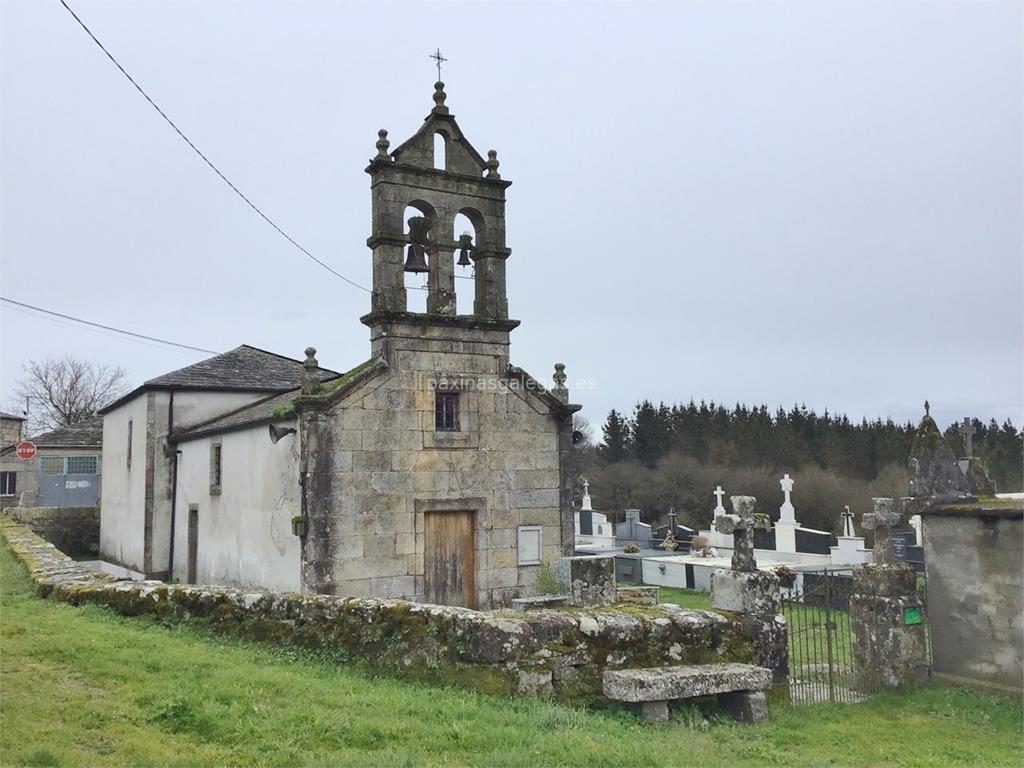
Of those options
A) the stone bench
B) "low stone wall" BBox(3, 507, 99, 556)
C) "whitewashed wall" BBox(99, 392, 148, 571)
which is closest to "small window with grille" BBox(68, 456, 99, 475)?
"low stone wall" BBox(3, 507, 99, 556)

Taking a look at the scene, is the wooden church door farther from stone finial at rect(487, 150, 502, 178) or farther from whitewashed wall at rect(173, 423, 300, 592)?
stone finial at rect(487, 150, 502, 178)

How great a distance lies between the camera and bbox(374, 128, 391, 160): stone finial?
1432 centimetres

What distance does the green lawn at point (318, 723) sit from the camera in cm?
518

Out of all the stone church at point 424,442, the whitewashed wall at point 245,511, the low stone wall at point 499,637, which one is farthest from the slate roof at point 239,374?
the low stone wall at point 499,637

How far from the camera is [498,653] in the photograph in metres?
7.04

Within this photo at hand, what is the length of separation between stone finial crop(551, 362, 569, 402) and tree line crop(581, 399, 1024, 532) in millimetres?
35628

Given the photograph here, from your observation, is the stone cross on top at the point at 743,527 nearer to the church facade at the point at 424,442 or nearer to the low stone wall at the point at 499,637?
the low stone wall at the point at 499,637

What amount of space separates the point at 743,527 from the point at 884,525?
8.66 ft

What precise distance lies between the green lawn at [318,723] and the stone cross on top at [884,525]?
84.8 inches

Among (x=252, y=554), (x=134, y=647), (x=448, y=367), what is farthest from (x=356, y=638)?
(x=252, y=554)

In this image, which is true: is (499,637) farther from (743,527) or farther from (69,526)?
(69,526)

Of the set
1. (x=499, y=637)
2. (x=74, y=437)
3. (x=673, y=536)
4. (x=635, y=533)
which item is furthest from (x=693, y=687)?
(x=74, y=437)

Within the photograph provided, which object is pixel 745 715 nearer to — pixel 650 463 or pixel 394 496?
pixel 394 496

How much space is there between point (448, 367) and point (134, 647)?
8.02 m
